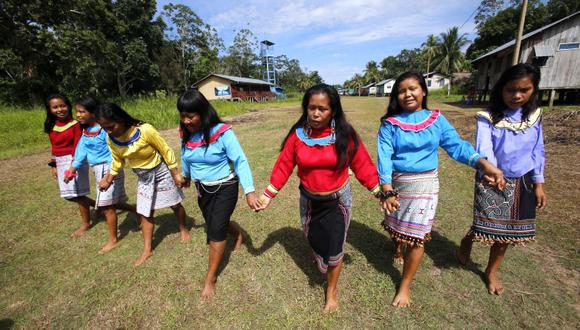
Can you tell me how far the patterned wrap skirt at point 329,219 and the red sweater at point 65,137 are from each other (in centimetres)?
328

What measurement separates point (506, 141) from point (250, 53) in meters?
60.7

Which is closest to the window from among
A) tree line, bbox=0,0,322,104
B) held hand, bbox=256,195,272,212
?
held hand, bbox=256,195,272,212

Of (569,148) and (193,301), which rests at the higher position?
(569,148)

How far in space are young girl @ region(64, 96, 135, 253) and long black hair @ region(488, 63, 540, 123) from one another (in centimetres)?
403

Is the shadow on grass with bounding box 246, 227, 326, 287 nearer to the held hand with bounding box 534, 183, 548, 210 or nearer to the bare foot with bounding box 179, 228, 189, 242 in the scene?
the bare foot with bounding box 179, 228, 189, 242

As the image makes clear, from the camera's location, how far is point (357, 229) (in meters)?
3.69

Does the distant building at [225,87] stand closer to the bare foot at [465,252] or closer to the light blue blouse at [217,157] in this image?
the light blue blouse at [217,157]

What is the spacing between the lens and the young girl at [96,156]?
10.3 ft

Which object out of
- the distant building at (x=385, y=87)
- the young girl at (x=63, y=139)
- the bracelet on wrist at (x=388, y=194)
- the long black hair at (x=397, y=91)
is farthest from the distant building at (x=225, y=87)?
the bracelet on wrist at (x=388, y=194)

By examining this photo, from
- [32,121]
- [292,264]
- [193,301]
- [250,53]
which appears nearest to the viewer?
[193,301]

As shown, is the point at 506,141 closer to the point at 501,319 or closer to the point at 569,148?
the point at 501,319

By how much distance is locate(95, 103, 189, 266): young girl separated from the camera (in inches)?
105

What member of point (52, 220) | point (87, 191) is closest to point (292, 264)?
point (87, 191)

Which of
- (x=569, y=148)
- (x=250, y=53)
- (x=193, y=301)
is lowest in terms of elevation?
(x=193, y=301)
